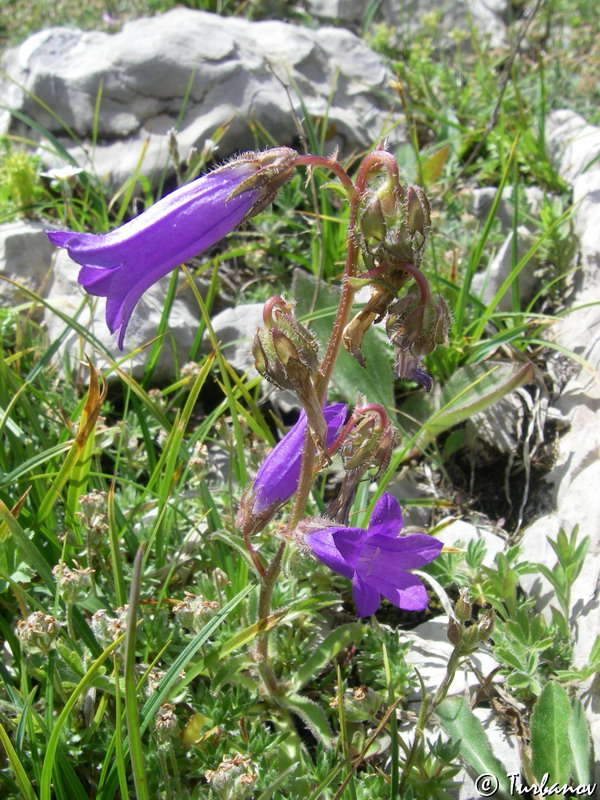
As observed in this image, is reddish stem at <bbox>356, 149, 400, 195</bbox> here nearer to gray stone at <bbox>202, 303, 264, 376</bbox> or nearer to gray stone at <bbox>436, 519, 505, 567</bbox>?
gray stone at <bbox>436, 519, 505, 567</bbox>

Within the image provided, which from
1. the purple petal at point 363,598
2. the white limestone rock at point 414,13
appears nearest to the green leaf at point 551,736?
the purple petal at point 363,598

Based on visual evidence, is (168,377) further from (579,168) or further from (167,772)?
(579,168)

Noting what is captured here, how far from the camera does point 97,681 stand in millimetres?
2262

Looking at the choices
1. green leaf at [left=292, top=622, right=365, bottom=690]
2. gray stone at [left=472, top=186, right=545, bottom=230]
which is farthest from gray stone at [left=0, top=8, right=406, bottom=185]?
green leaf at [left=292, top=622, right=365, bottom=690]

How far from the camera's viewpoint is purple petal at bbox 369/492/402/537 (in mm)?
2170

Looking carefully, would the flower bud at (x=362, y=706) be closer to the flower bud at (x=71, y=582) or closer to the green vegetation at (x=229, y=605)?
the green vegetation at (x=229, y=605)

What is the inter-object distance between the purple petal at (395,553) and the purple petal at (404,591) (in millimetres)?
21

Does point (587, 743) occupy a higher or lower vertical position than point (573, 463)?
lower

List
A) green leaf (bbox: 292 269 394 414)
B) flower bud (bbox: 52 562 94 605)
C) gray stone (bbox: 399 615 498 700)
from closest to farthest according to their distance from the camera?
flower bud (bbox: 52 562 94 605)
gray stone (bbox: 399 615 498 700)
green leaf (bbox: 292 269 394 414)

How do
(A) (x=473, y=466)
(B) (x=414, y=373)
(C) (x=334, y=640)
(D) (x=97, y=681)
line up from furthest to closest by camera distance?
(A) (x=473, y=466), (C) (x=334, y=640), (D) (x=97, y=681), (B) (x=414, y=373)

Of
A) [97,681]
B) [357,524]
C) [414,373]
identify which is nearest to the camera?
[414,373]

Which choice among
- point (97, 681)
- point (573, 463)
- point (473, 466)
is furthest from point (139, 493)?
point (573, 463)

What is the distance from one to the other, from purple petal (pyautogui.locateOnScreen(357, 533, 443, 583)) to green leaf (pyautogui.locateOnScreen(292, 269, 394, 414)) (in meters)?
1.35

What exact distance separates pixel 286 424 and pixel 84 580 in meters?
1.65
